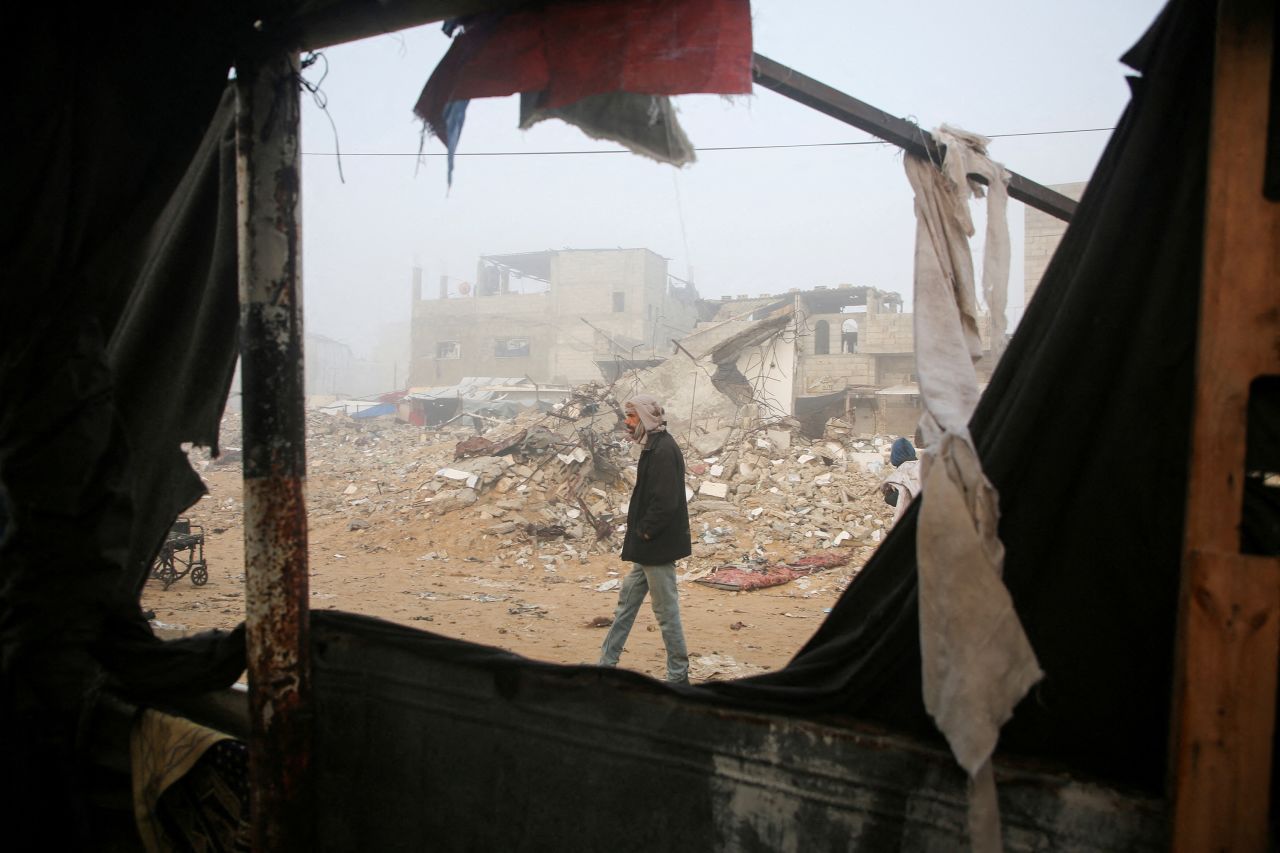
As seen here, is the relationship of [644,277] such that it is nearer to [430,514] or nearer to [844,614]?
[430,514]

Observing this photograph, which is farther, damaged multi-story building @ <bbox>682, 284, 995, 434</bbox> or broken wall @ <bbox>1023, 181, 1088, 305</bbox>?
damaged multi-story building @ <bbox>682, 284, 995, 434</bbox>

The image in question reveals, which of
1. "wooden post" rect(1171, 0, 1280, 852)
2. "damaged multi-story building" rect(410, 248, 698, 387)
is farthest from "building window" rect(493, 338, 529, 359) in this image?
"wooden post" rect(1171, 0, 1280, 852)

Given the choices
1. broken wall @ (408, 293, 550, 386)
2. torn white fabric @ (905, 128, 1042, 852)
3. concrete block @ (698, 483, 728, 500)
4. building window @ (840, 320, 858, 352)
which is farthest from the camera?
broken wall @ (408, 293, 550, 386)

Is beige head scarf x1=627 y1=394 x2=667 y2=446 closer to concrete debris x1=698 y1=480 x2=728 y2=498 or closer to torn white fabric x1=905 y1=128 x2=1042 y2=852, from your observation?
torn white fabric x1=905 y1=128 x2=1042 y2=852

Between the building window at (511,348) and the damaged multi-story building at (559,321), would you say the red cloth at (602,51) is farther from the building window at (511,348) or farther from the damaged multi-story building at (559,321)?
the building window at (511,348)

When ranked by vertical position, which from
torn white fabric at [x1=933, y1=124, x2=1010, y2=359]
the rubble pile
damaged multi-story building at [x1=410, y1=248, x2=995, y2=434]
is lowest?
the rubble pile

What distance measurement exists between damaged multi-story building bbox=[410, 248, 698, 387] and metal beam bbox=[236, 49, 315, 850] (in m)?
33.3

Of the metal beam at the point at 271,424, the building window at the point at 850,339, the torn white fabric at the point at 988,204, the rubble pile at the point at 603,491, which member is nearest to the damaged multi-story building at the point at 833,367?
the building window at the point at 850,339

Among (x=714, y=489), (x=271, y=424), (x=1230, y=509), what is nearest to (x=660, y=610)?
(x=271, y=424)

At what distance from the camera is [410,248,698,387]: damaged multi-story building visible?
38.3 m

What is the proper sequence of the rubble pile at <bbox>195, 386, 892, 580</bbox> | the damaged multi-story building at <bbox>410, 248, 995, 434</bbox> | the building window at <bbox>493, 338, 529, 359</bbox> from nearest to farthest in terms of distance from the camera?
the rubble pile at <bbox>195, 386, 892, 580</bbox>
the damaged multi-story building at <bbox>410, 248, 995, 434</bbox>
the building window at <bbox>493, 338, 529, 359</bbox>

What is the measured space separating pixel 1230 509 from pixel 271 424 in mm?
2764

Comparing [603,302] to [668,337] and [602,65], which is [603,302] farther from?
[602,65]

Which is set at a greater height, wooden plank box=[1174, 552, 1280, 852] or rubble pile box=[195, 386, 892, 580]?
wooden plank box=[1174, 552, 1280, 852]
